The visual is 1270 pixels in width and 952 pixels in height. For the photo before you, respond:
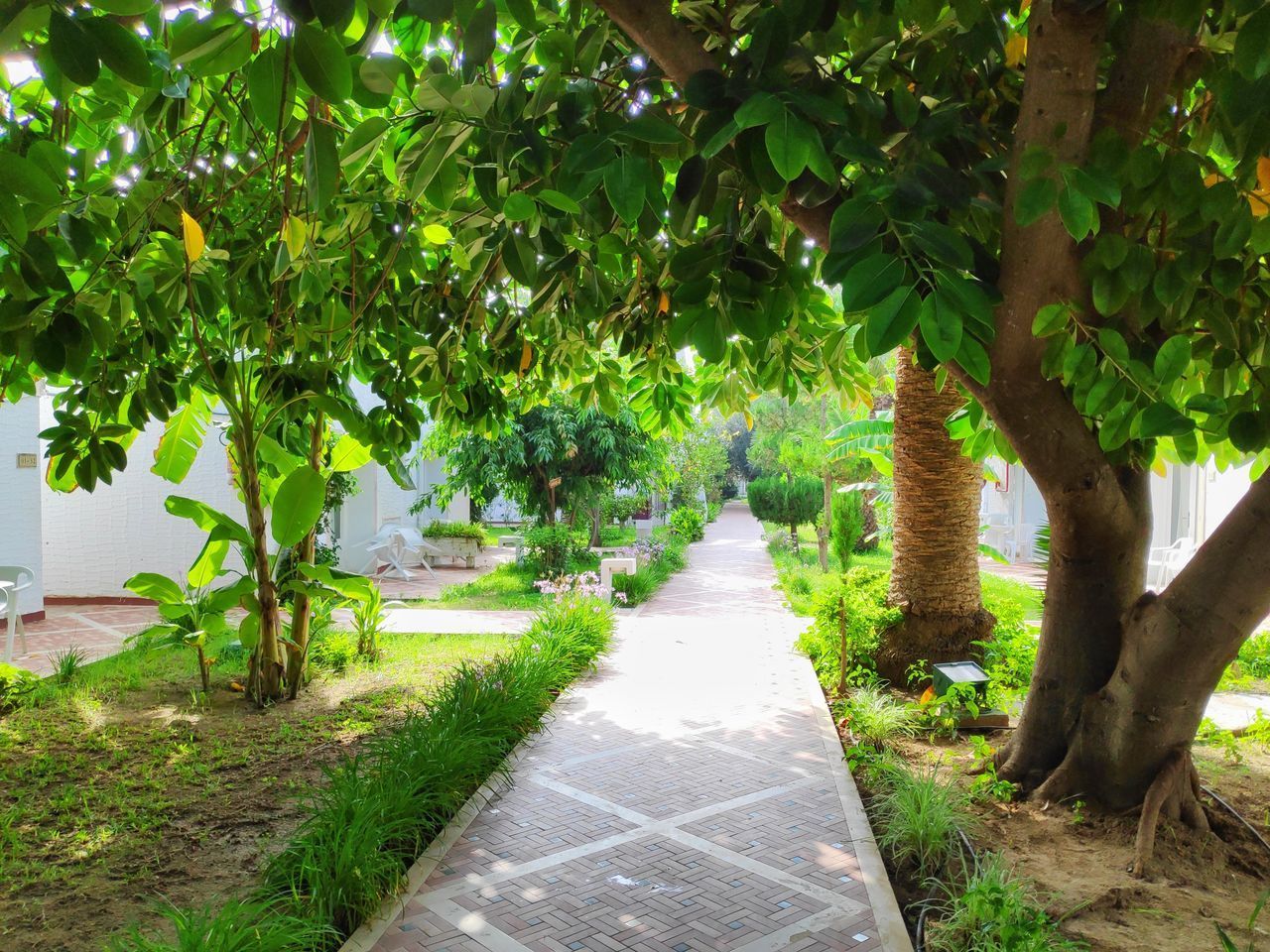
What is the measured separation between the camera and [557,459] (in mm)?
19203

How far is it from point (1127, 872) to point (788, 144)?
3690 millimetres

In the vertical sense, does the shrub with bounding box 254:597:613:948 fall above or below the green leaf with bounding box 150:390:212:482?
below

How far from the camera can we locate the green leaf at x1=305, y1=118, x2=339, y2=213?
174 cm

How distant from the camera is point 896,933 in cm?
383

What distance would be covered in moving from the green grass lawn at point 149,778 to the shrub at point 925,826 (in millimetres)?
3110

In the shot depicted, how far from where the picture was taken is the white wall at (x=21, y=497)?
467 inches

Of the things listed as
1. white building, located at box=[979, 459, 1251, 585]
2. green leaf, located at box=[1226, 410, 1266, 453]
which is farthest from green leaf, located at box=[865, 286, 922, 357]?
white building, located at box=[979, 459, 1251, 585]

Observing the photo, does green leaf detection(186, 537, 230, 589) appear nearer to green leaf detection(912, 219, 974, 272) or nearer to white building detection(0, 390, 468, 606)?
green leaf detection(912, 219, 974, 272)

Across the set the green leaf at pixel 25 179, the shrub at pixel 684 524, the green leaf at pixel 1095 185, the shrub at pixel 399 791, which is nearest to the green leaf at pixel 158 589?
the shrub at pixel 399 791

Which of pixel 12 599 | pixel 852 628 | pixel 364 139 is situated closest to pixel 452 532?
pixel 12 599

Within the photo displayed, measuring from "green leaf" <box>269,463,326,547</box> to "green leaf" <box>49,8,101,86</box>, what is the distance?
4609mm

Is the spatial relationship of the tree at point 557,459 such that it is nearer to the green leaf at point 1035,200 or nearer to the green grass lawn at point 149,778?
the green grass lawn at point 149,778

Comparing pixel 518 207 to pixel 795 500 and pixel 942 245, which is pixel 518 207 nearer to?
pixel 942 245

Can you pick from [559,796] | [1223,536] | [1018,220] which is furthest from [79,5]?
[559,796]
